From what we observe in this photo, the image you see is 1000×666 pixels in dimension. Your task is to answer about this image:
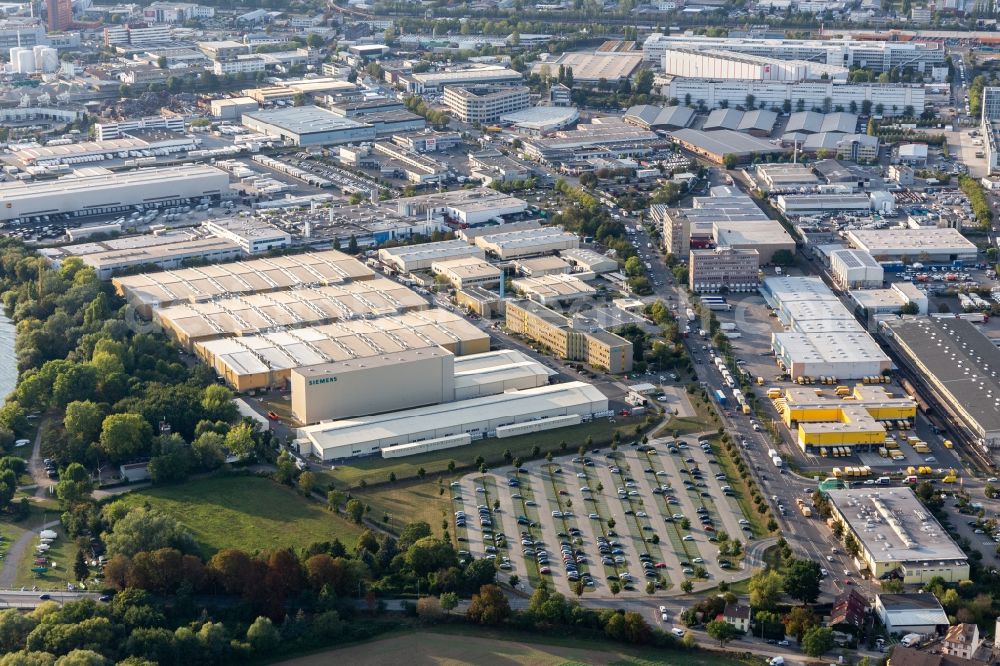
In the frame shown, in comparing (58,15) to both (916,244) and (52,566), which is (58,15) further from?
(52,566)

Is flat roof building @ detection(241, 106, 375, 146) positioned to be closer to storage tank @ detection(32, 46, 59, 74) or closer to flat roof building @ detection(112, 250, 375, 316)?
→ storage tank @ detection(32, 46, 59, 74)

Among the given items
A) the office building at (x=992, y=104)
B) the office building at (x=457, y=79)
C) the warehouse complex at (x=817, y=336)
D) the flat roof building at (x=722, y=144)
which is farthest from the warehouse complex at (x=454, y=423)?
the office building at (x=457, y=79)

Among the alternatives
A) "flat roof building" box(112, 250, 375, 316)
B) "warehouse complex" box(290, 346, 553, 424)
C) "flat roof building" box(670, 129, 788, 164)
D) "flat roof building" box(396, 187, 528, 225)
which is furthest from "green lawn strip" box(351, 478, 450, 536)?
"flat roof building" box(670, 129, 788, 164)

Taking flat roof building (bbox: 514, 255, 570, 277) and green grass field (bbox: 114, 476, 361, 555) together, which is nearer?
green grass field (bbox: 114, 476, 361, 555)

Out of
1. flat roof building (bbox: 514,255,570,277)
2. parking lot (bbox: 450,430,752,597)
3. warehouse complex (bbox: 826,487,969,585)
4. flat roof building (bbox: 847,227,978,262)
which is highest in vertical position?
flat roof building (bbox: 847,227,978,262)

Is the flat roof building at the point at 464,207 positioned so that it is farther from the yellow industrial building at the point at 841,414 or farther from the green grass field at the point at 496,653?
the green grass field at the point at 496,653
